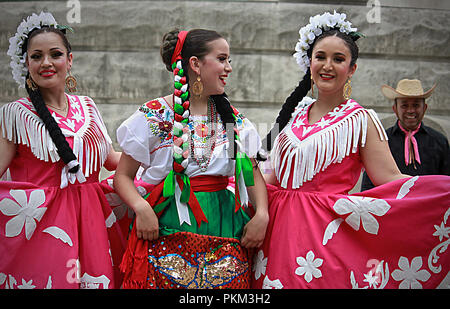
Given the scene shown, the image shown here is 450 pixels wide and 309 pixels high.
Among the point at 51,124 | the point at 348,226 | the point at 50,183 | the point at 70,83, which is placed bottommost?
the point at 348,226

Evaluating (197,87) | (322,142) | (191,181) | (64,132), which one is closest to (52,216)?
(64,132)

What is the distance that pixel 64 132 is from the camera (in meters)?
3.02

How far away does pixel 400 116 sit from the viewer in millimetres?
5102

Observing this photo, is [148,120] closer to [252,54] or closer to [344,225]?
[344,225]

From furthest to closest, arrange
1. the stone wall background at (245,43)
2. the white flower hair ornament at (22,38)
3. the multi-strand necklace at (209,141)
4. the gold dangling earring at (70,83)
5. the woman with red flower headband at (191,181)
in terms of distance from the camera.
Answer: the stone wall background at (245,43) → the gold dangling earring at (70,83) → the white flower hair ornament at (22,38) → the multi-strand necklace at (209,141) → the woman with red flower headband at (191,181)

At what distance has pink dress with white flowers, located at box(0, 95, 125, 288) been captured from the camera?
2811 millimetres

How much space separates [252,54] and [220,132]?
337cm

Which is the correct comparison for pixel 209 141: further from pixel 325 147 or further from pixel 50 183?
pixel 50 183

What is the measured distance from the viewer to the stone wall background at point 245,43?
607 centimetres

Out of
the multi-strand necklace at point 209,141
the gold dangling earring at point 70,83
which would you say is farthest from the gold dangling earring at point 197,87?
the gold dangling earring at point 70,83

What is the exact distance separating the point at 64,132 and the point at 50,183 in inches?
12.0

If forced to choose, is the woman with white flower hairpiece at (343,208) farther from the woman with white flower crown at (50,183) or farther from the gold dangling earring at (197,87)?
the woman with white flower crown at (50,183)

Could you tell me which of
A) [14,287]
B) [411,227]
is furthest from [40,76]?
[411,227]
